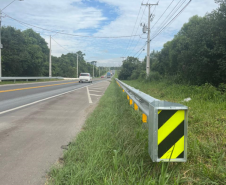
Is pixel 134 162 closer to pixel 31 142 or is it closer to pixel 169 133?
pixel 169 133

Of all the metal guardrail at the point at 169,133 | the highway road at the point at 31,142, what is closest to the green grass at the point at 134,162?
the metal guardrail at the point at 169,133

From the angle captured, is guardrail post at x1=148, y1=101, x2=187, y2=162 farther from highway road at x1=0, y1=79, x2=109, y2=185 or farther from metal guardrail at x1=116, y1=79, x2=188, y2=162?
highway road at x1=0, y1=79, x2=109, y2=185

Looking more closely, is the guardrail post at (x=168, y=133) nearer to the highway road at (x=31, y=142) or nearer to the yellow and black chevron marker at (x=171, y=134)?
the yellow and black chevron marker at (x=171, y=134)

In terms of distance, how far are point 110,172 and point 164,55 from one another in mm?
35512

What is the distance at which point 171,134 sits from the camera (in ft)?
8.20

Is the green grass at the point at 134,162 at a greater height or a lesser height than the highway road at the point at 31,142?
greater

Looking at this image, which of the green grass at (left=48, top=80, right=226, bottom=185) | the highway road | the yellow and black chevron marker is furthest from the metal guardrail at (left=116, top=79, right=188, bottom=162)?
the highway road

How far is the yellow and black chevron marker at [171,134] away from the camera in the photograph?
246cm

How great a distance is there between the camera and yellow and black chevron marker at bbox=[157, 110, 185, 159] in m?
2.46

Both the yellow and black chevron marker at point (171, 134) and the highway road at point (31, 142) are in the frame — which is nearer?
the yellow and black chevron marker at point (171, 134)

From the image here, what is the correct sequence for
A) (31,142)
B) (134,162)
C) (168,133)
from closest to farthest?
(168,133) < (134,162) < (31,142)

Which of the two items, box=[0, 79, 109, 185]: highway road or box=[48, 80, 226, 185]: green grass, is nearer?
box=[48, 80, 226, 185]: green grass

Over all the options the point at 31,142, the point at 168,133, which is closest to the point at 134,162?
the point at 168,133

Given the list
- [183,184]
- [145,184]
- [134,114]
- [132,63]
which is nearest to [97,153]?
[145,184]
